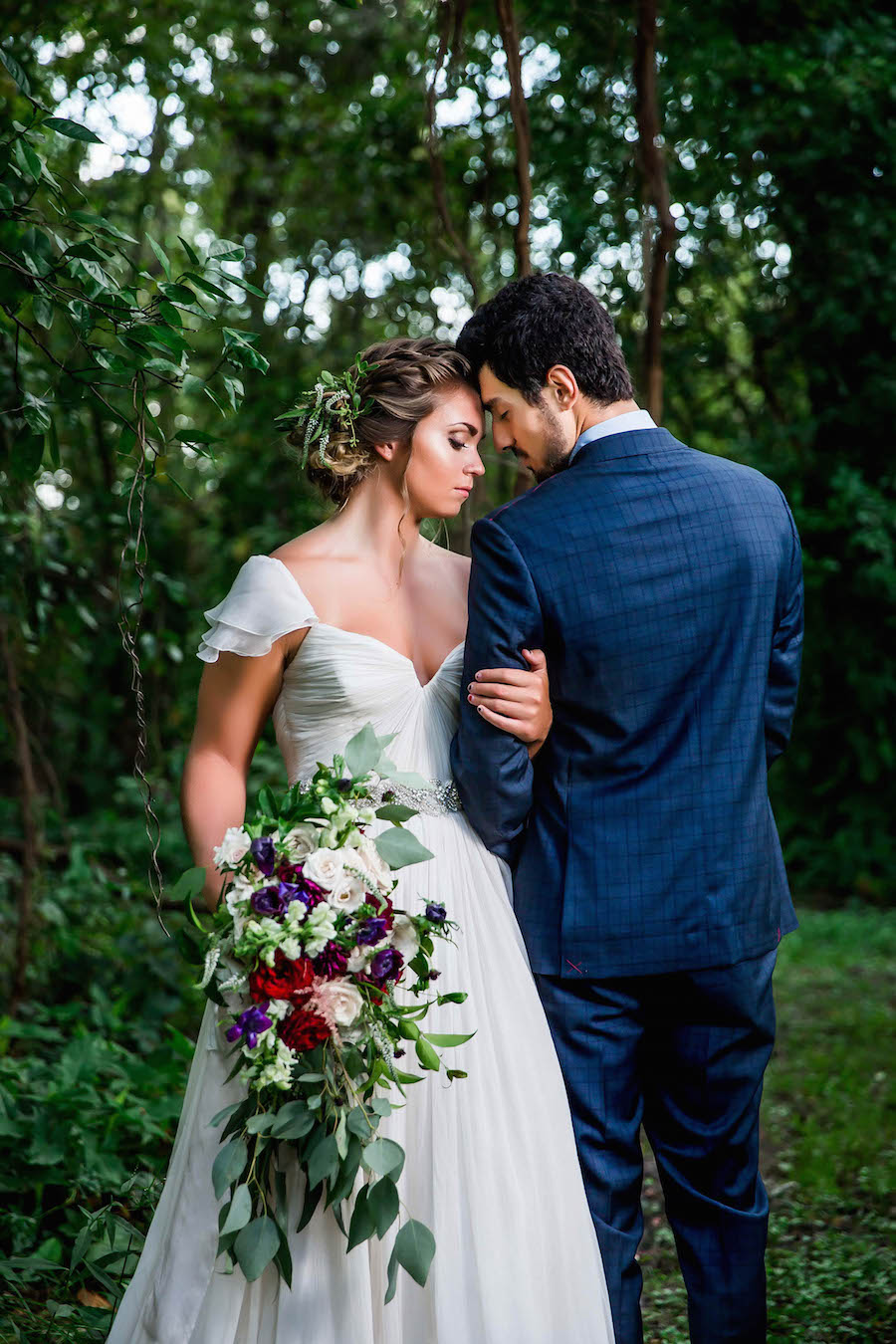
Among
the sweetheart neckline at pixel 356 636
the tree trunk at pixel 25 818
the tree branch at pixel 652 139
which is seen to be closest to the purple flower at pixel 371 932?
the sweetheart neckline at pixel 356 636

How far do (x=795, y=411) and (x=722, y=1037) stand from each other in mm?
6836

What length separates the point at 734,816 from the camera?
2066 mm

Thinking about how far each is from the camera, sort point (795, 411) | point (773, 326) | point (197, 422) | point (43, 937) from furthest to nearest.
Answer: point (197, 422) < point (795, 411) < point (773, 326) < point (43, 937)

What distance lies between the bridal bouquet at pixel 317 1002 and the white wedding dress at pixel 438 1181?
12 centimetres

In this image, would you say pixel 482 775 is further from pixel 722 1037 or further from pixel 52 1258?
pixel 52 1258

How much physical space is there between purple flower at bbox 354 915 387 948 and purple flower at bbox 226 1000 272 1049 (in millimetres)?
169

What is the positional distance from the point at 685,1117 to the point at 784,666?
85cm

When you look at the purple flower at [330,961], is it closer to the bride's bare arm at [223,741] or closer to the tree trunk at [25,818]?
the bride's bare arm at [223,741]

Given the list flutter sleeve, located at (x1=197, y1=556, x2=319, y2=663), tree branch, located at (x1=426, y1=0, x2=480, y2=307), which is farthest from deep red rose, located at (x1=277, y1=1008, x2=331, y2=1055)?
tree branch, located at (x1=426, y1=0, x2=480, y2=307)

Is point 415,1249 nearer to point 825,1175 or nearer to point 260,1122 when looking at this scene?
point 260,1122

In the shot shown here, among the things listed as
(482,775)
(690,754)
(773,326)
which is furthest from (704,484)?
(773,326)

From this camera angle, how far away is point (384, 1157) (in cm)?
173

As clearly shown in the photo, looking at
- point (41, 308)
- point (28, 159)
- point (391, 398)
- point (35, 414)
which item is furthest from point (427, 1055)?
point (28, 159)

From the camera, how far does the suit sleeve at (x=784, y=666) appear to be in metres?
2.21
